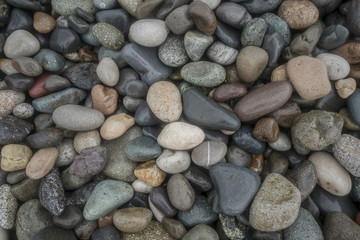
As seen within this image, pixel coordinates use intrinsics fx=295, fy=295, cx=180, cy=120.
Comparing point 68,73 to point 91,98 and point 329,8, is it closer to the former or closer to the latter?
point 91,98

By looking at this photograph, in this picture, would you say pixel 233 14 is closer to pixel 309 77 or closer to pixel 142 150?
pixel 309 77

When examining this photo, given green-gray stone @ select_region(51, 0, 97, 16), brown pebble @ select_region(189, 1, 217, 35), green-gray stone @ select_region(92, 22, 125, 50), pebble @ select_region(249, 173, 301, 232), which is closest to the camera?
pebble @ select_region(249, 173, 301, 232)

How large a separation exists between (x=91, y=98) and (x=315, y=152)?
164cm

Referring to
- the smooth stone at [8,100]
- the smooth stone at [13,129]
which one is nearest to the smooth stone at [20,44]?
the smooth stone at [8,100]

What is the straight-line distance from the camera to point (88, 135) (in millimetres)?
2082

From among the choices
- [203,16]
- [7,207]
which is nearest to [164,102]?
[203,16]

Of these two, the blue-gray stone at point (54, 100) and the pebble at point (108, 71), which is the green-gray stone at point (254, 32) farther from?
the blue-gray stone at point (54, 100)

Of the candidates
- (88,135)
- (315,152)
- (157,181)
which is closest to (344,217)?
(315,152)

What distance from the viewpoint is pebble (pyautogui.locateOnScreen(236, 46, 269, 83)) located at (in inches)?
76.5

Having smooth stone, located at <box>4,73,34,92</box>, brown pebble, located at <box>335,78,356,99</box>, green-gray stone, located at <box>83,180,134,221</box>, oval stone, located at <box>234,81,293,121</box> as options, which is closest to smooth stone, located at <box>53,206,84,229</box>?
green-gray stone, located at <box>83,180,134,221</box>

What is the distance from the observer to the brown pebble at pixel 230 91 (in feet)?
6.57

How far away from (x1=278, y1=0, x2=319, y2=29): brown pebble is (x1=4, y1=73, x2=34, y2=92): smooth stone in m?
1.90

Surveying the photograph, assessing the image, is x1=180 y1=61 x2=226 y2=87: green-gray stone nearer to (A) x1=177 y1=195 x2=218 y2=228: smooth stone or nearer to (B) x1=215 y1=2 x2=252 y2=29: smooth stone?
(B) x1=215 y1=2 x2=252 y2=29: smooth stone

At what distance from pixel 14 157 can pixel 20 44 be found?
2.74 feet
